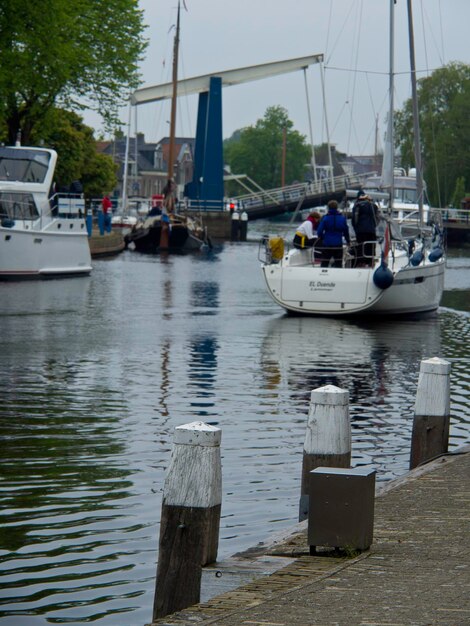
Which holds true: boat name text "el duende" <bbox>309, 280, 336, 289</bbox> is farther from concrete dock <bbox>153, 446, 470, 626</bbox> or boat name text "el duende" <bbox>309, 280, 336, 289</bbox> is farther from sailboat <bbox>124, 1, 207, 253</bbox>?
sailboat <bbox>124, 1, 207, 253</bbox>

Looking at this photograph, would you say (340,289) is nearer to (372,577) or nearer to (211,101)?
(372,577)

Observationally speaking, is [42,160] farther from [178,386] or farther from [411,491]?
[411,491]

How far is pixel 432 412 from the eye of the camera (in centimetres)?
1014

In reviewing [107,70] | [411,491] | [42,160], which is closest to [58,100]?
[107,70]

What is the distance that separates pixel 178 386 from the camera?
16.3 meters

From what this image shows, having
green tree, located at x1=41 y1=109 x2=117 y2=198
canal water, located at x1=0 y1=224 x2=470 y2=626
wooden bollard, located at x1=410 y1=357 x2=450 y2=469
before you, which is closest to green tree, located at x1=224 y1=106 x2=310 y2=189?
green tree, located at x1=41 y1=109 x2=117 y2=198

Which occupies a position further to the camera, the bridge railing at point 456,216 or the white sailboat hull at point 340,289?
the bridge railing at point 456,216

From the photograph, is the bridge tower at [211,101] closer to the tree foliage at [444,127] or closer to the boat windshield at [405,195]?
the boat windshield at [405,195]

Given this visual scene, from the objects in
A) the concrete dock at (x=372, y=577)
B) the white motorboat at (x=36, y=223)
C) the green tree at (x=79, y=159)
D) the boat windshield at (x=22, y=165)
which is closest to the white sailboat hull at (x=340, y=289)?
the white motorboat at (x=36, y=223)

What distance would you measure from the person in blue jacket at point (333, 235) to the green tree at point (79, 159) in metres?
33.5

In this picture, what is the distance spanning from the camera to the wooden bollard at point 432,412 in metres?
10.0

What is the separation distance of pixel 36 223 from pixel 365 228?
13.3 m

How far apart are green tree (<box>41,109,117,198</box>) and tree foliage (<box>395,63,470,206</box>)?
90.0 feet

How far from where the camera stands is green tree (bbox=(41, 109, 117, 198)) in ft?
211
